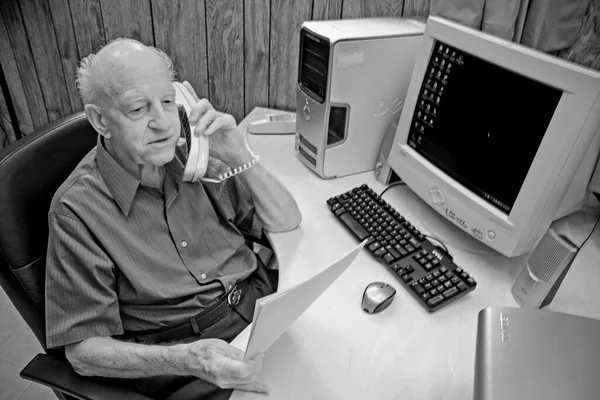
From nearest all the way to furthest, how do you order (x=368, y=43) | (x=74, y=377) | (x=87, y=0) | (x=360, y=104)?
(x=74, y=377), (x=368, y=43), (x=360, y=104), (x=87, y=0)

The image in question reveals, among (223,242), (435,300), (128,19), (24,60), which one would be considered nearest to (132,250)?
(223,242)

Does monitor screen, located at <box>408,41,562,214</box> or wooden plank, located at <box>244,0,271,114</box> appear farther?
wooden plank, located at <box>244,0,271,114</box>

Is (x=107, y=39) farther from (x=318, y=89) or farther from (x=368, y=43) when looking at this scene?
(x=368, y=43)

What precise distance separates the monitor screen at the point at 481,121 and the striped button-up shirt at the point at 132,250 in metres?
0.55

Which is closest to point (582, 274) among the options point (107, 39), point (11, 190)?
point (11, 190)

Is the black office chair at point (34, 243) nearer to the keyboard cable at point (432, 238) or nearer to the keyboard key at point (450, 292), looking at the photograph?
the keyboard key at point (450, 292)

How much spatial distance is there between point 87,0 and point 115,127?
44.5 inches

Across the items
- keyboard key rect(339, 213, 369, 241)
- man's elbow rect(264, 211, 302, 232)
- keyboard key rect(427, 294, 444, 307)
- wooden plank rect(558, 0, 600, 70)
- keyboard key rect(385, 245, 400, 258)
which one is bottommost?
man's elbow rect(264, 211, 302, 232)

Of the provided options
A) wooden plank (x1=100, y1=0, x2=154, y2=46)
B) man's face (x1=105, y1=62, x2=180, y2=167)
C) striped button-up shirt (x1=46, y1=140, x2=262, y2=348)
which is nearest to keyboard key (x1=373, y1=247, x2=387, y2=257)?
striped button-up shirt (x1=46, y1=140, x2=262, y2=348)

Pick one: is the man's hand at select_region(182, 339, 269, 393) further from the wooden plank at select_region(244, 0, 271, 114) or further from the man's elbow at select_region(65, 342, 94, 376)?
the wooden plank at select_region(244, 0, 271, 114)

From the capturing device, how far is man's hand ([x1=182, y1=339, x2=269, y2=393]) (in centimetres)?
85

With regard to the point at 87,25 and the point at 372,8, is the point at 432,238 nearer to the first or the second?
the point at 372,8

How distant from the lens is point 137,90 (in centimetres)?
100

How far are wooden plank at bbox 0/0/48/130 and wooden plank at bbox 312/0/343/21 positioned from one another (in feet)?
4.02
